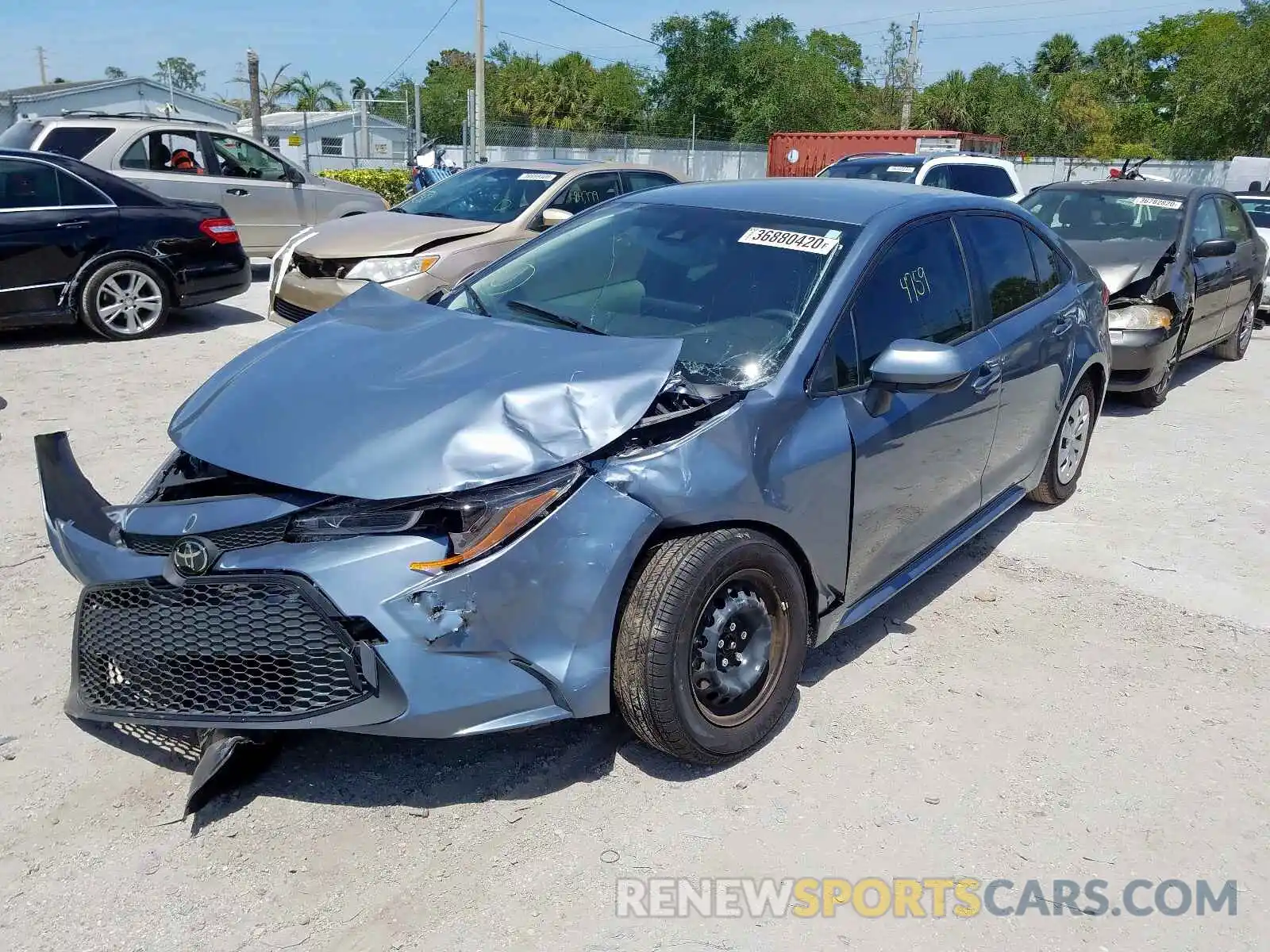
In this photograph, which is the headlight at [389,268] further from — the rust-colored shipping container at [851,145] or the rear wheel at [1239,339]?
the rust-colored shipping container at [851,145]

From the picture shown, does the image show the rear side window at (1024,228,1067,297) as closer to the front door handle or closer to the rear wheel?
the front door handle

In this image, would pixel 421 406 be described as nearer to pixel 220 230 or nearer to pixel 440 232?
pixel 440 232

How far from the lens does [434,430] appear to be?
271cm

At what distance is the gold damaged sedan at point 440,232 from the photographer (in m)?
7.67

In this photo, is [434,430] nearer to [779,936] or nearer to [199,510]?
[199,510]

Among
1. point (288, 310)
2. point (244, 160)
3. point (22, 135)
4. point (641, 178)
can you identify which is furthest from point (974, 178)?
point (22, 135)

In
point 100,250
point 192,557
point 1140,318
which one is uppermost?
point 100,250

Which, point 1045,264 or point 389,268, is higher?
point 1045,264

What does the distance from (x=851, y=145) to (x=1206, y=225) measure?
20.2 meters

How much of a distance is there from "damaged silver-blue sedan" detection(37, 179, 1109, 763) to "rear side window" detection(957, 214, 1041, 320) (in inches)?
15.7

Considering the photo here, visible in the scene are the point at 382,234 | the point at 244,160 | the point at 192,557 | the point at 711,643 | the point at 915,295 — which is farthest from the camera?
the point at 244,160

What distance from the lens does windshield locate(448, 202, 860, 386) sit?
3318 millimetres

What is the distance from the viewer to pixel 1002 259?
442 cm

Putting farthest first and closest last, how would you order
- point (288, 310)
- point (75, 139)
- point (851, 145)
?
point (851, 145), point (75, 139), point (288, 310)
